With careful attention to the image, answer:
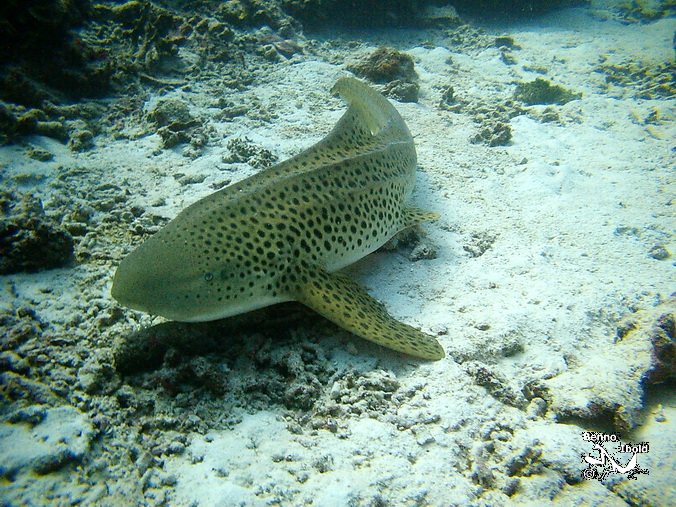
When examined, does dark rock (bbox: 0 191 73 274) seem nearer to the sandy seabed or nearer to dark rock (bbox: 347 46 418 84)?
the sandy seabed

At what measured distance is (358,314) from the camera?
3217 millimetres

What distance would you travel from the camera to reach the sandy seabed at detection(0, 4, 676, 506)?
222 cm

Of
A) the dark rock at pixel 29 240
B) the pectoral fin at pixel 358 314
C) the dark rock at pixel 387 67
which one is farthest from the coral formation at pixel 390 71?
the dark rock at pixel 29 240

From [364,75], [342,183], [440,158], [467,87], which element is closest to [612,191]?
[440,158]

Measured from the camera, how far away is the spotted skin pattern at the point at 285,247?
9.25ft

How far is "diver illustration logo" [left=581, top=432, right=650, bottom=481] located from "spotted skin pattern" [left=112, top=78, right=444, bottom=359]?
116 cm

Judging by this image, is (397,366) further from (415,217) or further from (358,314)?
(415,217)

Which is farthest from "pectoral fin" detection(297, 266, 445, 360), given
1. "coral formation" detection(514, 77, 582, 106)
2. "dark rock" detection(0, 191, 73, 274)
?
"coral formation" detection(514, 77, 582, 106)

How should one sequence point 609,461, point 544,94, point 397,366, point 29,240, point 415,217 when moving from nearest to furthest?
point 609,461 < point 397,366 < point 29,240 < point 415,217 < point 544,94

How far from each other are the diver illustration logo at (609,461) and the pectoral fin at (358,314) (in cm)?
114

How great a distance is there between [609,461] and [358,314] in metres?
1.93

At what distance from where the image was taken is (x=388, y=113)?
5.50 m

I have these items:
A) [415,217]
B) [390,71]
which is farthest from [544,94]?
[415,217]

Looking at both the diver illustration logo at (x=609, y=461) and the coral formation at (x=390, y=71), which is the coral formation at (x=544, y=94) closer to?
the coral formation at (x=390, y=71)
